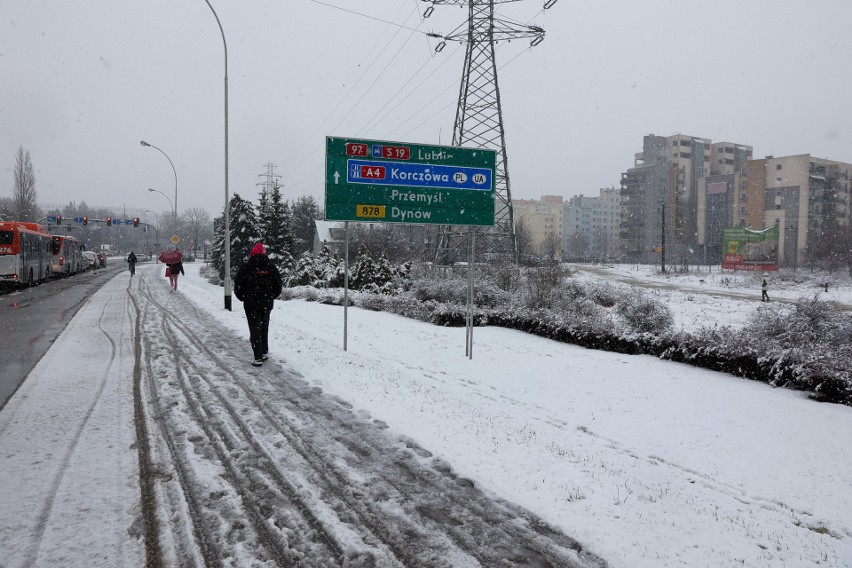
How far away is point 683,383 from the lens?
8203 millimetres

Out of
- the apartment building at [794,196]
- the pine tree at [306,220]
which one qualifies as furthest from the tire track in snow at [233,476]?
the apartment building at [794,196]

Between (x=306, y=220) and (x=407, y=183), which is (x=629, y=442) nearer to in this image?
(x=407, y=183)

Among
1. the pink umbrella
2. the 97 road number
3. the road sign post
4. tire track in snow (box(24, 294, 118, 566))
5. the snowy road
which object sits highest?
the road sign post

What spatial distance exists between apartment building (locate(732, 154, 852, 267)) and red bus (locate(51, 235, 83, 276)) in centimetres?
8647

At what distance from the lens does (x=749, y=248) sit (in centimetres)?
5006

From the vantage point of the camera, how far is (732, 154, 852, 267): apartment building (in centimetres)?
7706

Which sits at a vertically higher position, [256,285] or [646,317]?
[256,285]

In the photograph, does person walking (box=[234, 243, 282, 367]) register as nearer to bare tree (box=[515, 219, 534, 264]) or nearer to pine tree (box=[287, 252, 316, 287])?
pine tree (box=[287, 252, 316, 287])

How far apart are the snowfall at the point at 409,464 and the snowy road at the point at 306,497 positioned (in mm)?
19

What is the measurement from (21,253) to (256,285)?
2397 centimetres

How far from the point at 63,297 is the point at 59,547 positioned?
71.7 feet

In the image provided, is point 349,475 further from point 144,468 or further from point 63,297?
point 63,297

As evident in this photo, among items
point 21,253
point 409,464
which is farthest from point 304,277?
point 409,464

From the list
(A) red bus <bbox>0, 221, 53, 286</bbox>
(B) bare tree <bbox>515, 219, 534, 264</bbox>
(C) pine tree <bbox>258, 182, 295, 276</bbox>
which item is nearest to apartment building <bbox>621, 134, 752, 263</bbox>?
(B) bare tree <bbox>515, 219, 534, 264</bbox>
